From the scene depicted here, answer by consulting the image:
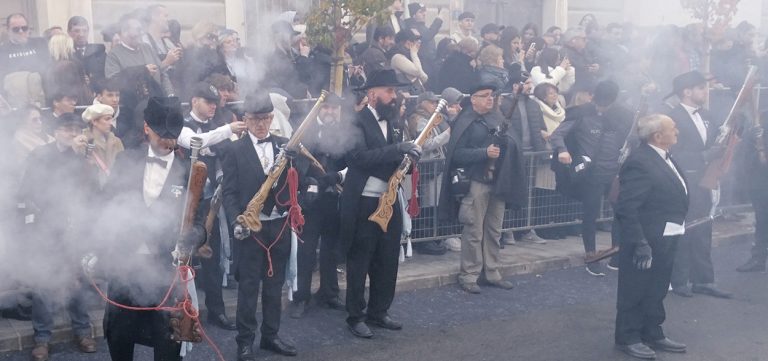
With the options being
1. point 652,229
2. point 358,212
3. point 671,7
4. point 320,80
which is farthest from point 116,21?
point 671,7

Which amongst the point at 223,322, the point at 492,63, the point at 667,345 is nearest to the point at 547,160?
the point at 492,63

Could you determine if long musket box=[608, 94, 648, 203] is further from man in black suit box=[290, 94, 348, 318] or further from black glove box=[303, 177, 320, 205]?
black glove box=[303, 177, 320, 205]

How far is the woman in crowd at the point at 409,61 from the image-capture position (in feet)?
33.0

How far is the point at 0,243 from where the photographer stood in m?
5.40

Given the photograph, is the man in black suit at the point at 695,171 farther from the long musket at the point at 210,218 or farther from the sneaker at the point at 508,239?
the long musket at the point at 210,218

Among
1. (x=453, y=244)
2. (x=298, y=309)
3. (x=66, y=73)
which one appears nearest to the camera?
(x=298, y=309)

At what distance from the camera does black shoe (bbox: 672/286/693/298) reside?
8.37 meters

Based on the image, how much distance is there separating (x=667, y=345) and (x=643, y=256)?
74 centimetres

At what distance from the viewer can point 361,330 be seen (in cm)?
711

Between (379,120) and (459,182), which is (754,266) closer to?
(459,182)

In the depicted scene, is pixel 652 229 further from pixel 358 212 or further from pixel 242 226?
pixel 242 226

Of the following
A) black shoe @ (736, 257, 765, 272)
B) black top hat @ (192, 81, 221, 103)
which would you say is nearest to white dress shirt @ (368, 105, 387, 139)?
black top hat @ (192, 81, 221, 103)

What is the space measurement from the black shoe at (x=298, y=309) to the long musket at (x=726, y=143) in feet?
12.6

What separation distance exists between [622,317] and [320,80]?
392 centimetres
